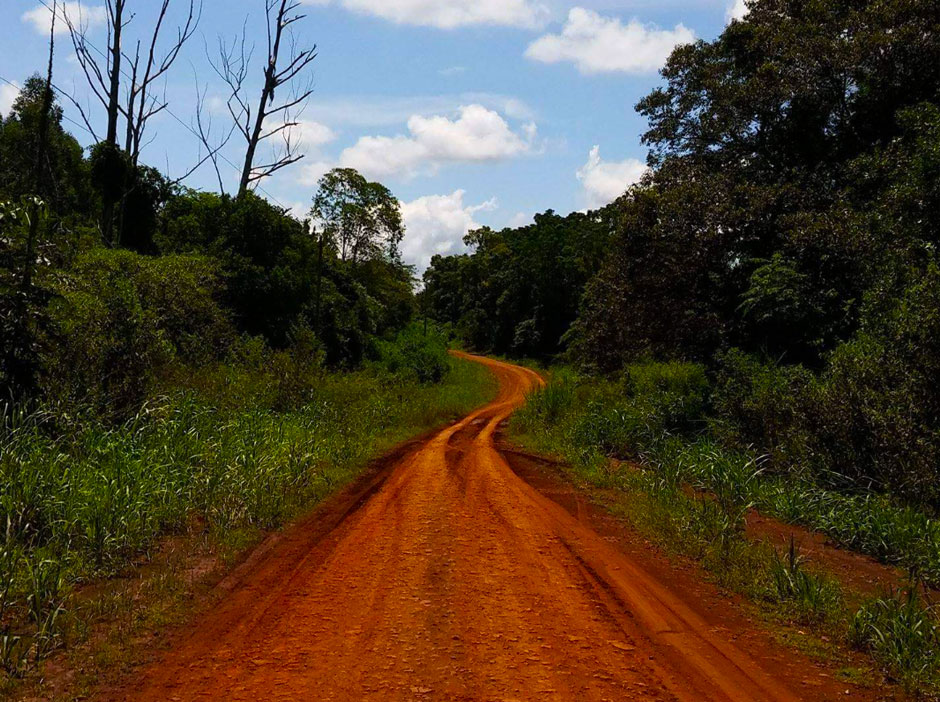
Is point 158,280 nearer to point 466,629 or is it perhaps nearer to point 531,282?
point 466,629

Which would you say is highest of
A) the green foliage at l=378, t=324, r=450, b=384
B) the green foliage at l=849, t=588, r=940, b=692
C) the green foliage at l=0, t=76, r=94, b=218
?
the green foliage at l=0, t=76, r=94, b=218

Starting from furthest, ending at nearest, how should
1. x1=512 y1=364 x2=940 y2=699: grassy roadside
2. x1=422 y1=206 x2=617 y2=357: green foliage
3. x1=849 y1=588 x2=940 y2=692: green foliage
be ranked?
x1=422 y1=206 x2=617 y2=357: green foliage
x1=512 y1=364 x2=940 y2=699: grassy roadside
x1=849 y1=588 x2=940 y2=692: green foliage

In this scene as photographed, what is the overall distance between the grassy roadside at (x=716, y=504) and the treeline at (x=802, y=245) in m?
1.03

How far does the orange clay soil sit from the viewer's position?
405cm

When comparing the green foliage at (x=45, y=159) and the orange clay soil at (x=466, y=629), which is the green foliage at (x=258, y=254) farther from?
the orange clay soil at (x=466, y=629)

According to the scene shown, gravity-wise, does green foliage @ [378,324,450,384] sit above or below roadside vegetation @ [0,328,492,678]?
above

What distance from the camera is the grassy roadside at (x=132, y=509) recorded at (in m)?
4.62

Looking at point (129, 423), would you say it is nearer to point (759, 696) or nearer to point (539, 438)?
point (759, 696)

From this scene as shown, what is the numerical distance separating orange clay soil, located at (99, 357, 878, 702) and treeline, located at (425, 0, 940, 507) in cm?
522

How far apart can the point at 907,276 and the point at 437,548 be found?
9.03 meters

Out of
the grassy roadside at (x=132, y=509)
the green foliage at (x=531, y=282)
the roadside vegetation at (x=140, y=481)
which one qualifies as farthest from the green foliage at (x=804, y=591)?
the green foliage at (x=531, y=282)

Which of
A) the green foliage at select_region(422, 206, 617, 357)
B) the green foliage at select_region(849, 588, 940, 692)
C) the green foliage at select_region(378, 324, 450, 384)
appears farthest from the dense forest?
the green foliage at select_region(422, 206, 617, 357)

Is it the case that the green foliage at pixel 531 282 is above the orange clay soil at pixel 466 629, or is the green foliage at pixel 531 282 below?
above

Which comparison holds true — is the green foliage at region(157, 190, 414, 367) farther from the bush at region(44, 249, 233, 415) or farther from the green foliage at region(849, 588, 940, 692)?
the green foliage at region(849, 588, 940, 692)
